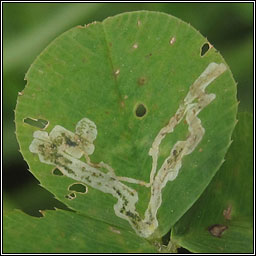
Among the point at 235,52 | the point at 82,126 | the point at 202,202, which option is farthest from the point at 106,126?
the point at 235,52

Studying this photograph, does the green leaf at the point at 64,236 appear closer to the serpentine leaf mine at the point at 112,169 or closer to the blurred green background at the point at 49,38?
the serpentine leaf mine at the point at 112,169

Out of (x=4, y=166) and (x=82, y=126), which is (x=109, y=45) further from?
(x=4, y=166)

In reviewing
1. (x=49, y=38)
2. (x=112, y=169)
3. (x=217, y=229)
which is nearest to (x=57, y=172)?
(x=112, y=169)

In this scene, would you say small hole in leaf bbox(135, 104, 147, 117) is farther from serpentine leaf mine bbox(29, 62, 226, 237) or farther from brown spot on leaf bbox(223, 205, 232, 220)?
brown spot on leaf bbox(223, 205, 232, 220)

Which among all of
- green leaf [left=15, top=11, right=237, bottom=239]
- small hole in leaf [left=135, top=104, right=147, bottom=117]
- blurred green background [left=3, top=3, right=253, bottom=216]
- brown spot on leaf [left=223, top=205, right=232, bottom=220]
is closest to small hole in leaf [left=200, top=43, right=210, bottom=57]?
green leaf [left=15, top=11, right=237, bottom=239]

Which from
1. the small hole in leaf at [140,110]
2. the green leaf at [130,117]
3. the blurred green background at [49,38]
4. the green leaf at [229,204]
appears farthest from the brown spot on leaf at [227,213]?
the blurred green background at [49,38]

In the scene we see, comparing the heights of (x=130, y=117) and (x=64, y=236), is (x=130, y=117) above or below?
above

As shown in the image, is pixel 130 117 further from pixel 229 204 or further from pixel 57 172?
pixel 229 204

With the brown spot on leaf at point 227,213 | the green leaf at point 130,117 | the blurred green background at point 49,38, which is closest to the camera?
the green leaf at point 130,117
